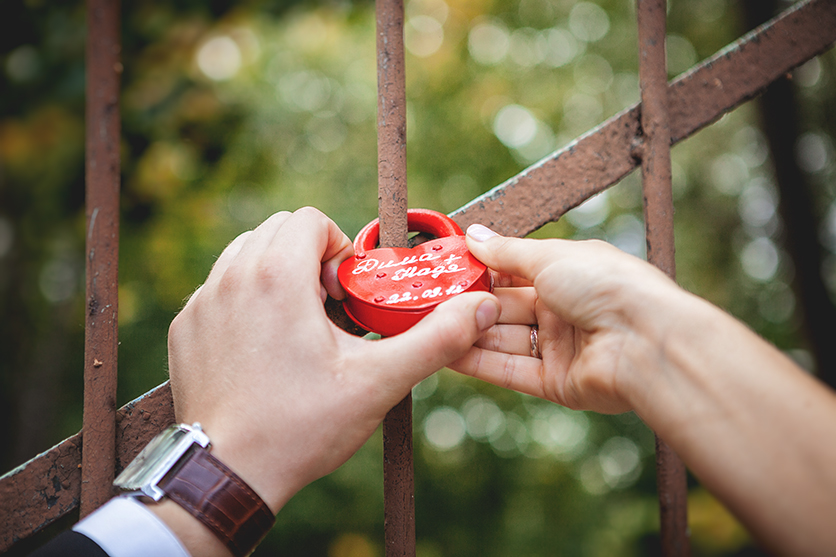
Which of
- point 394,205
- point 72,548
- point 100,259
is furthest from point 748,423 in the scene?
point 100,259

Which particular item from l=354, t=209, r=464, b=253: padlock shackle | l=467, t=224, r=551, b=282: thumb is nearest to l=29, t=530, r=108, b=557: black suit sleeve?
l=354, t=209, r=464, b=253: padlock shackle

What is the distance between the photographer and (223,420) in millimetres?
853

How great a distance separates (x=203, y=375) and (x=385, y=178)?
0.60 m

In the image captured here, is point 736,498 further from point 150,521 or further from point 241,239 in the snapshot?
point 241,239

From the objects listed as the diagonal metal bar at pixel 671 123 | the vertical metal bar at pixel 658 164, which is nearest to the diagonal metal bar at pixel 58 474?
the diagonal metal bar at pixel 671 123

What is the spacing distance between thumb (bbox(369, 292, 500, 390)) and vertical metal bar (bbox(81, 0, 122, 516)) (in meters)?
0.62

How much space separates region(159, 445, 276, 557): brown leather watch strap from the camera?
0.79 meters

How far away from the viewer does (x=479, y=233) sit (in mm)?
1008

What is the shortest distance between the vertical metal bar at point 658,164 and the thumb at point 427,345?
0.56 m

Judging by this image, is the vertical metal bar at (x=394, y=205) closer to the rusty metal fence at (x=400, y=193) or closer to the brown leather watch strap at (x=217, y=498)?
the rusty metal fence at (x=400, y=193)

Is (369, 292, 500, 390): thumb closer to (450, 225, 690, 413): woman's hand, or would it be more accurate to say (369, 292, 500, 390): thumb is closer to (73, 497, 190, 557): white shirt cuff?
(450, 225, 690, 413): woman's hand

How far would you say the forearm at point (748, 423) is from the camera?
65cm

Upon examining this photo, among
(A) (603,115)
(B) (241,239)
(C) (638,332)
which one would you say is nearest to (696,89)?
(C) (638,332)

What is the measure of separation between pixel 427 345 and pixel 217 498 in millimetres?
491
